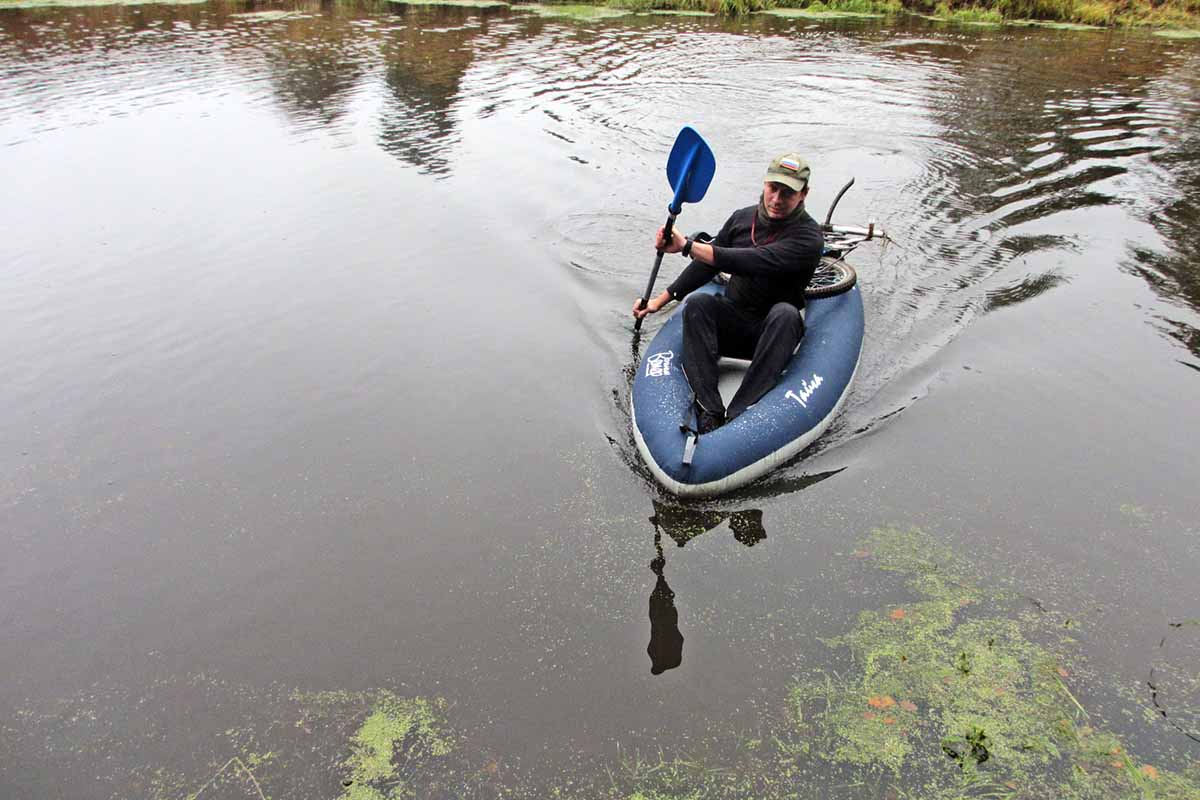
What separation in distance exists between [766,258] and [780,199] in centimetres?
32

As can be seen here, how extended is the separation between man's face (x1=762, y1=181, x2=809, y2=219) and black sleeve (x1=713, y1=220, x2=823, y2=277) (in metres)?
0.13

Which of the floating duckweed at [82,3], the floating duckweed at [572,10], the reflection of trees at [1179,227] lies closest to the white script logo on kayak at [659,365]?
the reflection of trees at [1179,227]

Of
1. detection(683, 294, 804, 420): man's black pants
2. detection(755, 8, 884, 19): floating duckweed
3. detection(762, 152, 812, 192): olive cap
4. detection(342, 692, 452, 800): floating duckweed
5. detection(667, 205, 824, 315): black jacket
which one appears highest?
detection(755, 8, 884, 19): floating duckweed

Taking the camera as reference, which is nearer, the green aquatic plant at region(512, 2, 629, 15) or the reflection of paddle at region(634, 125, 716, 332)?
the reflection of paddle at region(634, 125, 716, 332)

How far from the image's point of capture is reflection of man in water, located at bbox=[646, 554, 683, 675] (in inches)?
117

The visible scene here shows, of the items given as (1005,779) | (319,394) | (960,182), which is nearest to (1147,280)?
(960,182)

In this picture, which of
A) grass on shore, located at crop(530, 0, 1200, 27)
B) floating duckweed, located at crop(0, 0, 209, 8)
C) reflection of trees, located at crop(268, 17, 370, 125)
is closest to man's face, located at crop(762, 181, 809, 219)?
reflection of trees, located at crop(268, 17, 370, 125)

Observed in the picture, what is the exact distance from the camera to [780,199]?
163 inches

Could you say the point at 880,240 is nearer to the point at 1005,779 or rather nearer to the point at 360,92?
the point at 1005,779

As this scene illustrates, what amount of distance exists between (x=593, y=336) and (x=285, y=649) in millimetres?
2952

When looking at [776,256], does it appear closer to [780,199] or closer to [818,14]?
[780,199]

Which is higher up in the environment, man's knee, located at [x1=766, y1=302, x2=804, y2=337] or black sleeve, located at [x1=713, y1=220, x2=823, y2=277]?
black sleeve, located at [x1=713, y1=220, x2=823, y2=277]

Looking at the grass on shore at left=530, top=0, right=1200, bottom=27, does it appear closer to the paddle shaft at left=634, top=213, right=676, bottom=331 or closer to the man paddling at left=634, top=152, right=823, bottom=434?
the paddle shaft at left=634, top=213, right=676, bottom=331

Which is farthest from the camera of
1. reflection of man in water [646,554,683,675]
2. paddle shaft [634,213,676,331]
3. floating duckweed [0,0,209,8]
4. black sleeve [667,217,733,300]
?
floating duckweed [0,0,209,8]
